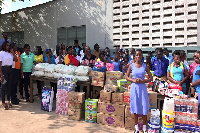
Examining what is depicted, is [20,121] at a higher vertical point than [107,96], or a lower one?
lower

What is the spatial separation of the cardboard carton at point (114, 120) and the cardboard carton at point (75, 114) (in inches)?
28.9

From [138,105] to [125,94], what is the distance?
0.61 metres

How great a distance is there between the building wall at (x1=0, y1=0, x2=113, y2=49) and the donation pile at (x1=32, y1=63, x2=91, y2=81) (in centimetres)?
390

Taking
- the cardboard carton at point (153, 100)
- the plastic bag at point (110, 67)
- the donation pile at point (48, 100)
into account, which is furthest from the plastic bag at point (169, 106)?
the donation pile at point (48, 100)

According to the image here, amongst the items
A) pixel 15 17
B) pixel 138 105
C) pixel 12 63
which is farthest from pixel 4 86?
pixel 15 17

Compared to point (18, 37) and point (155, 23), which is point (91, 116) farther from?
point (18, 37)

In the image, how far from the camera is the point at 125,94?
169 inches

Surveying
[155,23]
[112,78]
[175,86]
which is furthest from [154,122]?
[155,23]

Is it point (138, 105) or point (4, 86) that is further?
point (4, 86)

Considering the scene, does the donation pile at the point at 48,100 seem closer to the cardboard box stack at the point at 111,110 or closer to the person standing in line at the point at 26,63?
the person standing in line at the point at 26,63

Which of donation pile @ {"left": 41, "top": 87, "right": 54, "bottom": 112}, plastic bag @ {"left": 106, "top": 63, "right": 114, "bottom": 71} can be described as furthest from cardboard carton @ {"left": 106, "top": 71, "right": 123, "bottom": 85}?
donation pile @ {"left": 41, "top": 87, "right": 54, "bottom": 112}

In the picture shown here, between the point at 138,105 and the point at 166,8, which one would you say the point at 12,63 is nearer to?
the point at 138,105

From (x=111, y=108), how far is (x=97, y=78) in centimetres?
93

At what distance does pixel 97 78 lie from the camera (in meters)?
4.91
